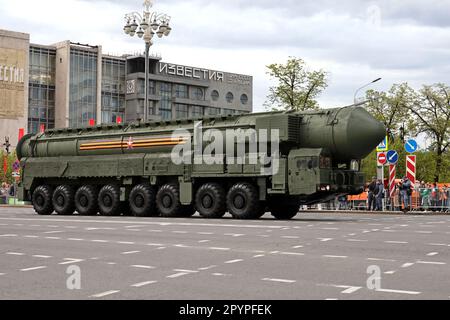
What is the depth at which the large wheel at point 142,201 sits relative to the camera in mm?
26922

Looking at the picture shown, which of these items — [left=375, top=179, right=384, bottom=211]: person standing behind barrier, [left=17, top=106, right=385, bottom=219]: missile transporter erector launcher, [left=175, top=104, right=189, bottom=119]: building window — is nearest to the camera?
[left=17, top=106, right=385, bottom=219]: missile transporter erector launcher

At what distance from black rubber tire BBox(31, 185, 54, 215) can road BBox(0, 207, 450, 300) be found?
12838mm

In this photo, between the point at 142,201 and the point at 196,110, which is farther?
the point at 196,110

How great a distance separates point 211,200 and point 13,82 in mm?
85392

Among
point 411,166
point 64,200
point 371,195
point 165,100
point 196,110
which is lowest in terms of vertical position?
point 64,200

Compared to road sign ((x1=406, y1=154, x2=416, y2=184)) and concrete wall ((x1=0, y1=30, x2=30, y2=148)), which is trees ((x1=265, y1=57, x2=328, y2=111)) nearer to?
road sign ((x1=406, y1=154, x2=416, y2=184))

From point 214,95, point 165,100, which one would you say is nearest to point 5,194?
point 165,100

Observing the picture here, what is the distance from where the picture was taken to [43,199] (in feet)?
100

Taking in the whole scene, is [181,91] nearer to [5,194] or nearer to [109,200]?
[5,194]

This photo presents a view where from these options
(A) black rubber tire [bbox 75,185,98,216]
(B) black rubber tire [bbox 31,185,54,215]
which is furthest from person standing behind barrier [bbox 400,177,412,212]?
(B) black rubber tire [bbox 31,185,54,215]

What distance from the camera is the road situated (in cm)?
827

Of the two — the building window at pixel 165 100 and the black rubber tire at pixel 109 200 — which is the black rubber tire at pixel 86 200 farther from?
the building window at pixel 165 100

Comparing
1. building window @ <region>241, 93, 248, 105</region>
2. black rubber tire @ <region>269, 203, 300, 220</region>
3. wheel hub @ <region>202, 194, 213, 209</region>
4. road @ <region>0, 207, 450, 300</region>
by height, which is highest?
building window @ <region>241, 93, 248, 105</region>

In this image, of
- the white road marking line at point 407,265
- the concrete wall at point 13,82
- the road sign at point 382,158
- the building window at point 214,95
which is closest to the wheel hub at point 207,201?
the road sign at point 382,158
